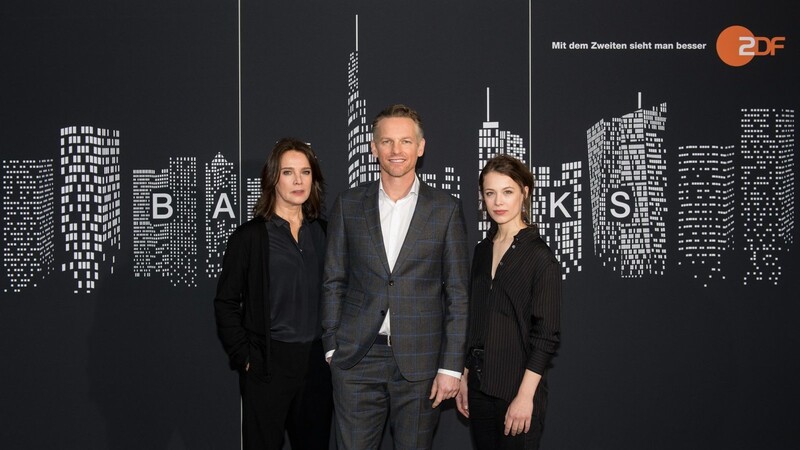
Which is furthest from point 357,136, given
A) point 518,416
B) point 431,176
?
point 518,416

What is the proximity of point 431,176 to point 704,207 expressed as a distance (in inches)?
59.4

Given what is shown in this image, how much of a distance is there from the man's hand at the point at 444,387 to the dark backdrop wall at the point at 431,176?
3.39 ft

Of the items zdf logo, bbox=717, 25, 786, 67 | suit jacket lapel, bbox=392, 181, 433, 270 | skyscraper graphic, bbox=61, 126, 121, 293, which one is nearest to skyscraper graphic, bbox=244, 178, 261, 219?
skyscraper graphic, bbox=61, 126, 121, 293

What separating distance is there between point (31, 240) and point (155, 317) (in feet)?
2.70

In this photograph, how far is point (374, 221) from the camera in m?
2.30

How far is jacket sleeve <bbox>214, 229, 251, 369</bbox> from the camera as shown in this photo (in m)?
2.43

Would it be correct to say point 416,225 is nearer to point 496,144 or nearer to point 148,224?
point 496,144

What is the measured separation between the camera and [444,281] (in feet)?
7.61

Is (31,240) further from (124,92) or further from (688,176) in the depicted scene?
(688,176)

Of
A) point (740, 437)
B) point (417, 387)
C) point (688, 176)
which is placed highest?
point (688, 176)

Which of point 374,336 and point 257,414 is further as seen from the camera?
point 257,414

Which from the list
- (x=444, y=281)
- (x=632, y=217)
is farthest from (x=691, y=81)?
(x=444, y=281)

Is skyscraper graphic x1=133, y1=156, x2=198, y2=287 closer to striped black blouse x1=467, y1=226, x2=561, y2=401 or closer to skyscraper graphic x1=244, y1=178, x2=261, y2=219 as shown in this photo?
skyscraper graphic x1=244, y1=178, x2=261, y2=219

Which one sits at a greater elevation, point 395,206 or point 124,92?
point 124,92
